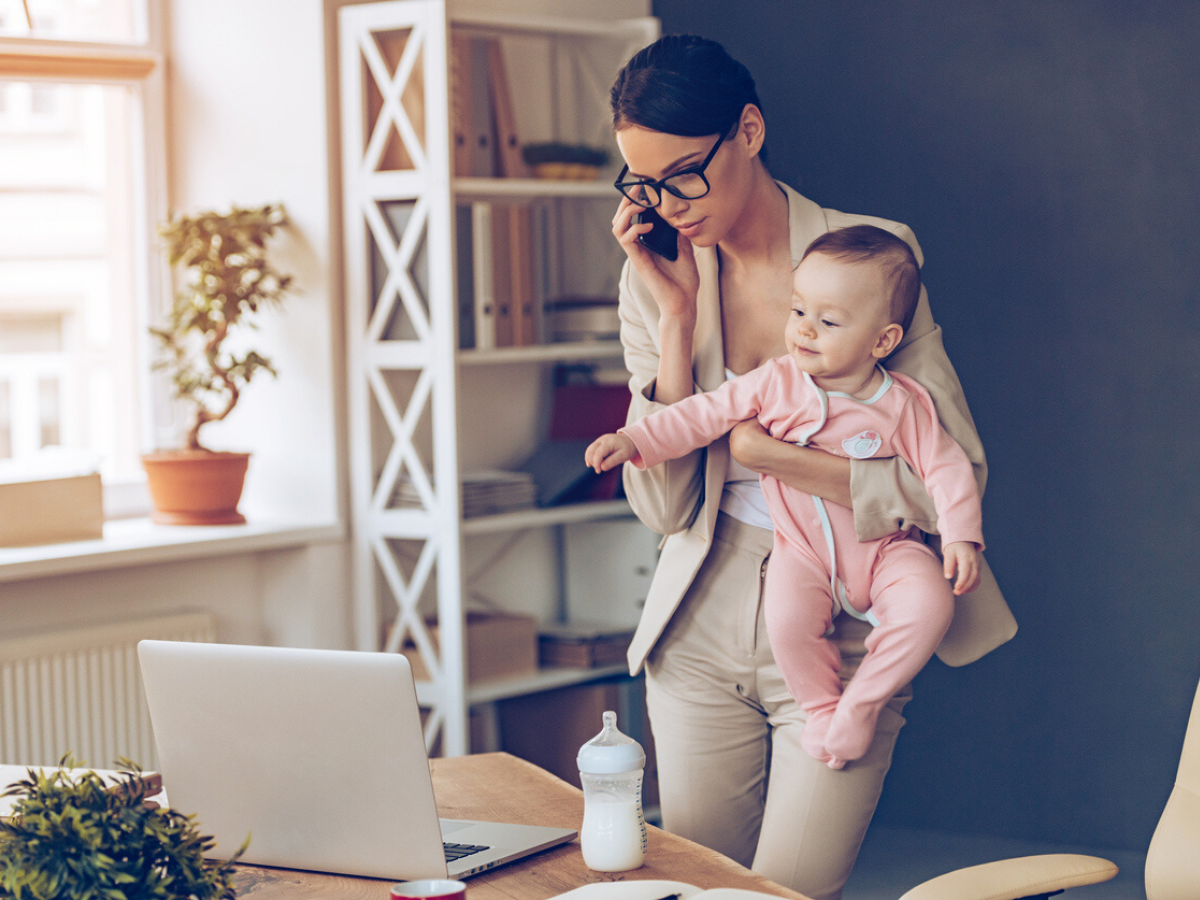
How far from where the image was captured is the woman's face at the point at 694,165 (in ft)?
5.43

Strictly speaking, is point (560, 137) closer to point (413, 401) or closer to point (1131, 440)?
point (413, 401)

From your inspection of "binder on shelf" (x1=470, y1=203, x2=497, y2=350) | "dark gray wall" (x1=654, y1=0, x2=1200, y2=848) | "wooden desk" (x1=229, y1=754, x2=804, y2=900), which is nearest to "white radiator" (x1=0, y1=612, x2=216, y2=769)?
"binder on shelf" (x1=470, y1=203, x2=497, y2=350)

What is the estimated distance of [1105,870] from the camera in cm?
143

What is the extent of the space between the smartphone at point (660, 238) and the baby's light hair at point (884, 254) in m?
0.23

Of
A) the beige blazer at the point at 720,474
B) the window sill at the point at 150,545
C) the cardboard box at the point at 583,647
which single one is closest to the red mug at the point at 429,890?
the beige blazer at the point at 720,474

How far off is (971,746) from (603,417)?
4.47 ft

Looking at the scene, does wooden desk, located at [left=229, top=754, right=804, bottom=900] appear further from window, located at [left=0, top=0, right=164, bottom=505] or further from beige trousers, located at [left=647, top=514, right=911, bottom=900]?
window, located at [left=0, top=0, right=164, bottom=505]

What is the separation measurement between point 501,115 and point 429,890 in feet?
8.31

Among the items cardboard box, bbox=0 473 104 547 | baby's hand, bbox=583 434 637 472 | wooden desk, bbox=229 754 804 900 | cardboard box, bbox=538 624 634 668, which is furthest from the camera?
cardboard box, bbox=538 624 634 668

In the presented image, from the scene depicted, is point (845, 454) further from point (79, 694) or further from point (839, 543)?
point (79, 694)

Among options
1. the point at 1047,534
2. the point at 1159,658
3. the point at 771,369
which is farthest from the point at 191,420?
the point at 1159,658

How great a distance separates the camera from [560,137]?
367cm

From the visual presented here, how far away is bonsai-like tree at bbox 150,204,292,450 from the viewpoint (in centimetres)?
309

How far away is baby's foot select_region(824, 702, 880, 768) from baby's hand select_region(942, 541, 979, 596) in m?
0.20
